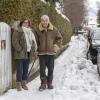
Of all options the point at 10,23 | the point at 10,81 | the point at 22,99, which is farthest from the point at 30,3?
the point at 22,99

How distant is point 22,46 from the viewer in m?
10.2

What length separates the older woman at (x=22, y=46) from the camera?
1020 centimetres

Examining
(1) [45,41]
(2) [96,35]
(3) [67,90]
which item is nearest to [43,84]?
(3) [67,90]

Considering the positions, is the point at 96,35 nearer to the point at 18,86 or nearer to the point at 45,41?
the point at 45,41

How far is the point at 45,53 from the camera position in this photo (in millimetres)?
10508

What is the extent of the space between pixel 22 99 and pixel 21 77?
1.17 meters

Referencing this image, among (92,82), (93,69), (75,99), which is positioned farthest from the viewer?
(93,69)

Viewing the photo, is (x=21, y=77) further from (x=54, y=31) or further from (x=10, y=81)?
(x=54, y=31)

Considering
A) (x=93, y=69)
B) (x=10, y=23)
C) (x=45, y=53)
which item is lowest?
(x=93, y=69)

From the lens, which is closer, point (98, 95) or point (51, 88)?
point (98, 95)

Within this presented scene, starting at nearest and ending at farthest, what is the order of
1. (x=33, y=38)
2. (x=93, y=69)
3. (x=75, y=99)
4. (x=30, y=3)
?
1. (x=75, y=99)
2. (x=33, y=38)
3. (x=30, y=3)
4. (x=93, y=69)

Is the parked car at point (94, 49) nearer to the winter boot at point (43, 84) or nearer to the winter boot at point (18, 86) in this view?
the winter boot at point (43, 84)

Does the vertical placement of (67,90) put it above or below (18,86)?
below

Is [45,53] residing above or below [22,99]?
above
